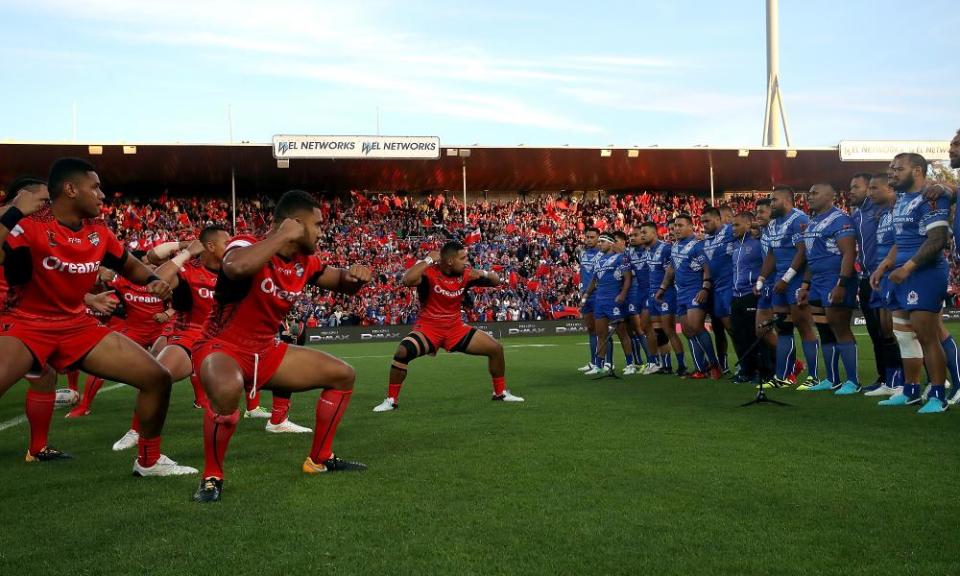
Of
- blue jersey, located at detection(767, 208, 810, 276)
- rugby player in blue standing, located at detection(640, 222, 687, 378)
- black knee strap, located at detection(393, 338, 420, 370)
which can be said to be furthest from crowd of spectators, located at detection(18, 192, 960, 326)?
blue jersey, located at detection(767, 208, 810, 276)

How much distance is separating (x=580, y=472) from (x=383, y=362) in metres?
13.5

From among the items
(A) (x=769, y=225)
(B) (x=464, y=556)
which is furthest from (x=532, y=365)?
(B) (x=464, y=556)

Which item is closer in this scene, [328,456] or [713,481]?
[713,481]

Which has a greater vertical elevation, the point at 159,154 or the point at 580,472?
the point at 159,154

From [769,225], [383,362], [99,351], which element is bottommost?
[383,362]

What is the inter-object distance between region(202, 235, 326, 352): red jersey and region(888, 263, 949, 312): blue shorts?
5.94 metres

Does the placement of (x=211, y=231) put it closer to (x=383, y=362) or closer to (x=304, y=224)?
(x=304, y=224)

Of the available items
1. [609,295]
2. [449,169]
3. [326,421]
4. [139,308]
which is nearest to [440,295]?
[139,308]

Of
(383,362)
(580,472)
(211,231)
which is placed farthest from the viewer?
(383,362)

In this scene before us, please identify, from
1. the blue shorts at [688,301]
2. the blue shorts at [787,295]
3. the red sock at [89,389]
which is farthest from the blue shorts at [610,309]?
the red sock at [89,389]

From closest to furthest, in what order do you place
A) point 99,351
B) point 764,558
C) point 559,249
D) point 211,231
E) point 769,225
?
point 764,558
point 99,351
point 211,231
point 769,225
point 559,249

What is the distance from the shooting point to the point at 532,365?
16.8 m

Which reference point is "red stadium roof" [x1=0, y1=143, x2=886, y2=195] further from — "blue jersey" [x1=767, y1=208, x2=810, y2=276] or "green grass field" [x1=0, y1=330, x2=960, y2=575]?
"green grass field" [x1=0, y1=330, x2=960, y2=575]

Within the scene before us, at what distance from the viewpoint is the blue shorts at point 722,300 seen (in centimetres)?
1303
